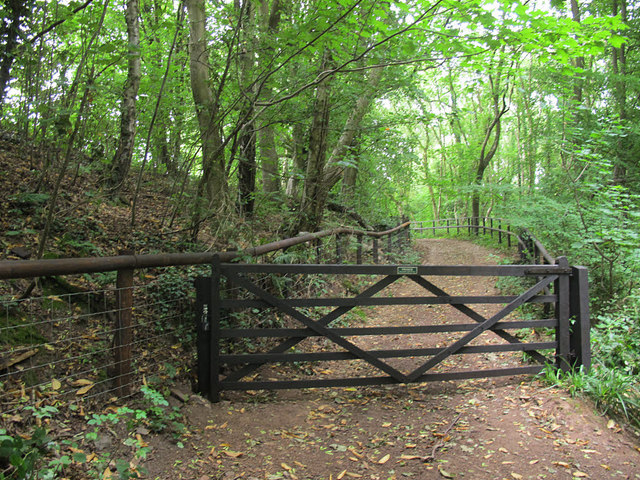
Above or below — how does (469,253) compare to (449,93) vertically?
below

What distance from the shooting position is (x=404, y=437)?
379cm

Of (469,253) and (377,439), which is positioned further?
(469,253)

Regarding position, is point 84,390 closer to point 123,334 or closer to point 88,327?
point 123,334

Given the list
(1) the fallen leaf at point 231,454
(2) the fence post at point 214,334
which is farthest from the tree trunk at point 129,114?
(1) the fallen leaf at point 231,454

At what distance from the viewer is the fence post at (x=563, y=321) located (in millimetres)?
4797

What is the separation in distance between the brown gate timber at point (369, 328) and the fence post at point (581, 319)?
1cm

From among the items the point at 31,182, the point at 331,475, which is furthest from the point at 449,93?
the point at 331,475

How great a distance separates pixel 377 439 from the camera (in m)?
3.76

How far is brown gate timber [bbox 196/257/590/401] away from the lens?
423 centimetres

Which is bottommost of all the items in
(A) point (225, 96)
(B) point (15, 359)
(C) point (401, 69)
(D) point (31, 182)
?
(B) point (15, 359)

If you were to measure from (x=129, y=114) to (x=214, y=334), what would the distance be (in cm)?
498

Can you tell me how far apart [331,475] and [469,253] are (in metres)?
13.4

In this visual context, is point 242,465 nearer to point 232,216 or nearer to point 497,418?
point 497,418

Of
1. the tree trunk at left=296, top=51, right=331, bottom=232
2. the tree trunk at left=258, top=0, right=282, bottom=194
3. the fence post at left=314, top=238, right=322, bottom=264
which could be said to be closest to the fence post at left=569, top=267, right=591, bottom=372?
the fence post at left=314, top=238, right=322, bottom=264
